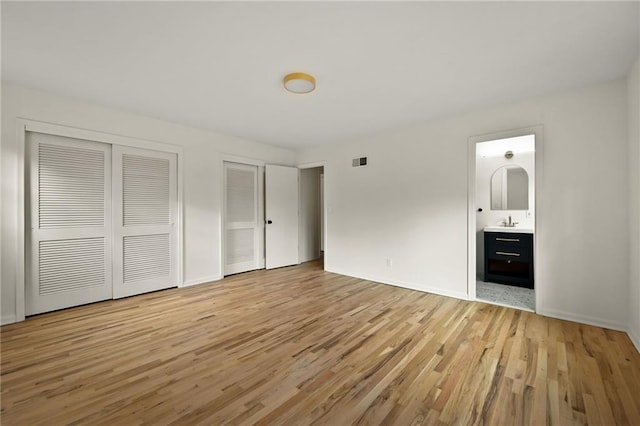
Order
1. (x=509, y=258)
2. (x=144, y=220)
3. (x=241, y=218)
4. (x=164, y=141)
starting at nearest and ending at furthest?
1. (x=144, y=220)
2. (x=164, y=141)
3. (x=509, y=258)
4. (x=241, y=218)

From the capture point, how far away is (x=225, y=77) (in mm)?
2607

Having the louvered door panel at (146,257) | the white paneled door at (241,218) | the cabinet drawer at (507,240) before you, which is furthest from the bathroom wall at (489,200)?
the louvered door panel at (146,257)

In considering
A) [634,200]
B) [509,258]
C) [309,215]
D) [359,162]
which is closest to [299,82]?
[359,162]

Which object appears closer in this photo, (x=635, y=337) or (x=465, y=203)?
(x=635, y=337)

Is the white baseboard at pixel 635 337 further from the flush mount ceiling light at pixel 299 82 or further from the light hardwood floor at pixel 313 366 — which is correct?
the flush mount ceiling light at pixel 299 82

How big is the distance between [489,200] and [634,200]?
2.38 metres

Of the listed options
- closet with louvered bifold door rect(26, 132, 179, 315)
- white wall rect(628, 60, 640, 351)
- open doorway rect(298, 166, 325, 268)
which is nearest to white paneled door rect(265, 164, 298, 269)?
open doorway rect(298, 166, 325, 268)

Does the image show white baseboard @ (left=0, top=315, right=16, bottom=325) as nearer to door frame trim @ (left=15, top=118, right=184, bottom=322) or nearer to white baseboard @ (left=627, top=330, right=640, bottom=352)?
door frame trim @ (left=15, top=118, right=184, bottom=322)

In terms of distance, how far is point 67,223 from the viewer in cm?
314

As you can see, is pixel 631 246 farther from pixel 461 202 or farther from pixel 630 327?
pixel 461 202

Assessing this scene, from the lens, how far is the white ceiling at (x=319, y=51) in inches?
68.9

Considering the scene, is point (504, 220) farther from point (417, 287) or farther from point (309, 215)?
point (309, 215)

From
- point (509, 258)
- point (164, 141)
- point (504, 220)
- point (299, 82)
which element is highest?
point (299, 82)

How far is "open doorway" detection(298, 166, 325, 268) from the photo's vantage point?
6.00 m
